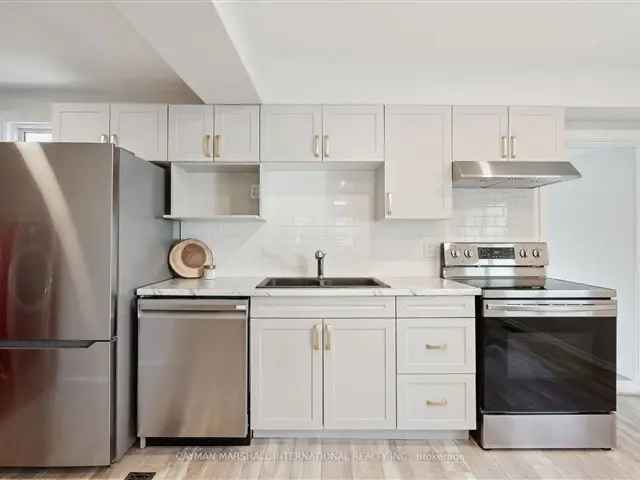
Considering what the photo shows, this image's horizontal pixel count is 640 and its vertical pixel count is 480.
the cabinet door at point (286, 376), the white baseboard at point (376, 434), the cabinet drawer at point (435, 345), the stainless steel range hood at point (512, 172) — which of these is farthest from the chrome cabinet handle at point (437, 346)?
the stainless steel range hood at point (512, 172)

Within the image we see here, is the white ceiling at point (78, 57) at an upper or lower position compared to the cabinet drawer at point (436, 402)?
upper

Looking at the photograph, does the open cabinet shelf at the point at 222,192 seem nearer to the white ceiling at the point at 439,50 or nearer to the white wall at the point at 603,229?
the white ceiling at the point at 439,50

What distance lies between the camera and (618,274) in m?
3.61

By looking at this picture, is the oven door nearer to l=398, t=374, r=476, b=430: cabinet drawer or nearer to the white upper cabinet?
l=398, t=374, r=476, b=430: cabinet drawer

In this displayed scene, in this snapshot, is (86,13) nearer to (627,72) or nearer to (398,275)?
(398,275)

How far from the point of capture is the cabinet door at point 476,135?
2.75 meters

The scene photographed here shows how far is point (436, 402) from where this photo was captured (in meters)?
2.39

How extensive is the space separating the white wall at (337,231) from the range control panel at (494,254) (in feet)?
0.29

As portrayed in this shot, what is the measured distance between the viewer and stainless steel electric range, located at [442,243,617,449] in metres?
2.33

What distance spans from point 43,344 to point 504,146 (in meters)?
2.90

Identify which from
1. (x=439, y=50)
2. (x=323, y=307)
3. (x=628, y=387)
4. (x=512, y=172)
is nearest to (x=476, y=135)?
(x=512, y=172)

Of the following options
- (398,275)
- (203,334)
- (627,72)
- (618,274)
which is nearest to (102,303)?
(203,334)

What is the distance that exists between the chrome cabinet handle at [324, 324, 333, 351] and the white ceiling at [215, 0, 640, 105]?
148 cm

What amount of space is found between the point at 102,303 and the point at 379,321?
146 cm
